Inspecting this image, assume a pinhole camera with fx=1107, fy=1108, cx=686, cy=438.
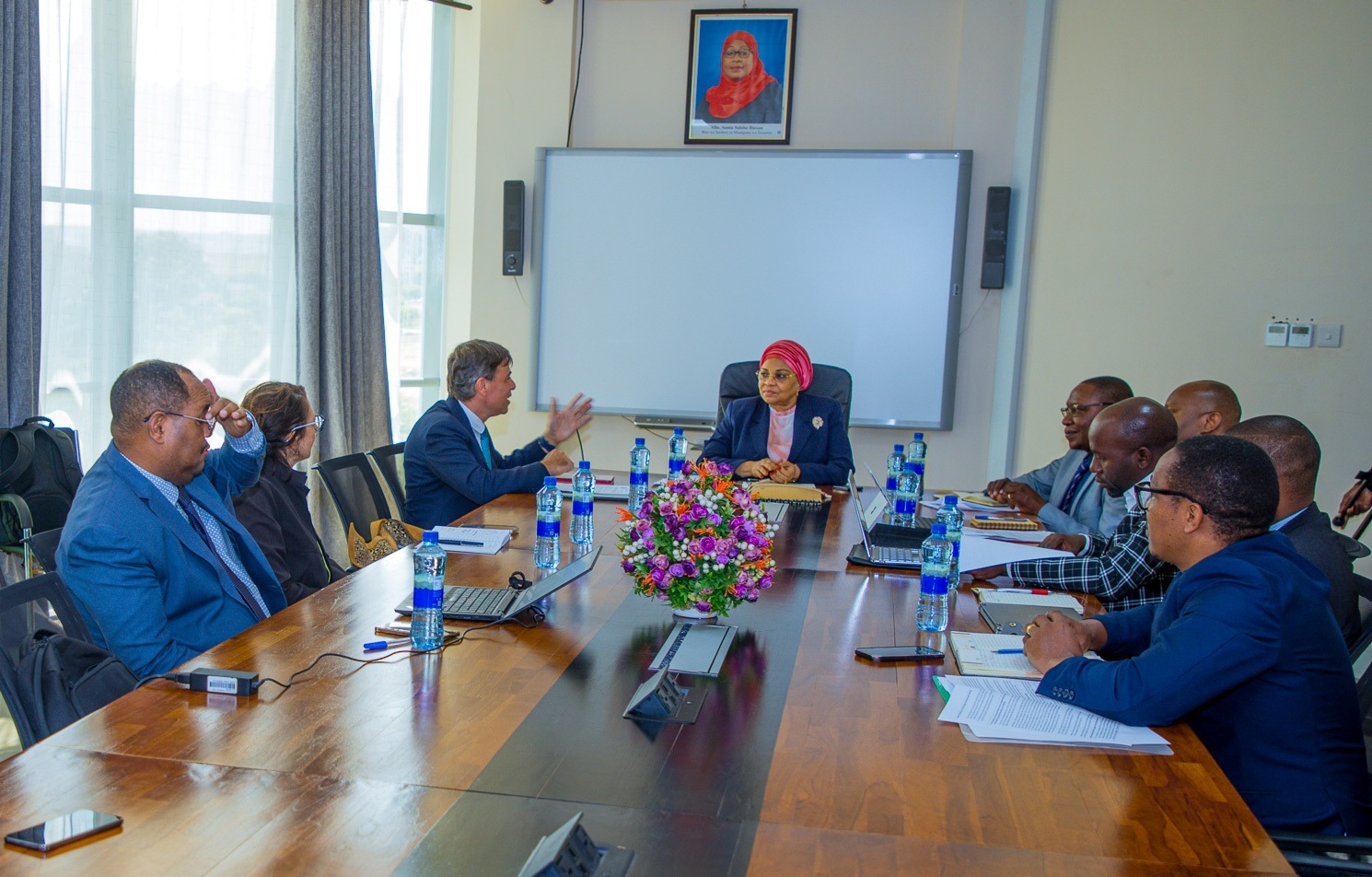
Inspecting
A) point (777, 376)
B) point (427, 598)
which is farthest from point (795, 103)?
point (427, 598)

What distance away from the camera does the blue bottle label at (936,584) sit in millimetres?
2400

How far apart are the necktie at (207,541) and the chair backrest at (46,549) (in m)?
0.26

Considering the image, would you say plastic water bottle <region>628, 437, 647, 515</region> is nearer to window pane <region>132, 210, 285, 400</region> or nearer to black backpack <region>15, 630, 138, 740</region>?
black backpack <region>15, 630, 138, 740</region>

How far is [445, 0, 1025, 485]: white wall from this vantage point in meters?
5.53

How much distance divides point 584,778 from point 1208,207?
15.4ft

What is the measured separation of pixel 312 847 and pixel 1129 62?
17.0 ft

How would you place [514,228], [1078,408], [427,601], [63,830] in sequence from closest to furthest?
[63,830]
[427,601]
[1078,408]
[514,228]

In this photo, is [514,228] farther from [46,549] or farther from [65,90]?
[46,549]

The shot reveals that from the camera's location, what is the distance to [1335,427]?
501cm

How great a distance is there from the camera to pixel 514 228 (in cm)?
589

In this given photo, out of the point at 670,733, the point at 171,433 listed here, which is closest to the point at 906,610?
the point at 670,733

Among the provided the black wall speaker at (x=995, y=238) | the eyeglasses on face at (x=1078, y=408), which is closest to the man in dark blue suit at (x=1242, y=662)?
the eyeglasses on face at (x=1078, y=408)

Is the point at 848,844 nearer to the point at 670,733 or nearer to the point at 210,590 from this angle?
the point at 670,733

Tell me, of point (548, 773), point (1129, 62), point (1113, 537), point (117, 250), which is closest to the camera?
point (548, 773)
